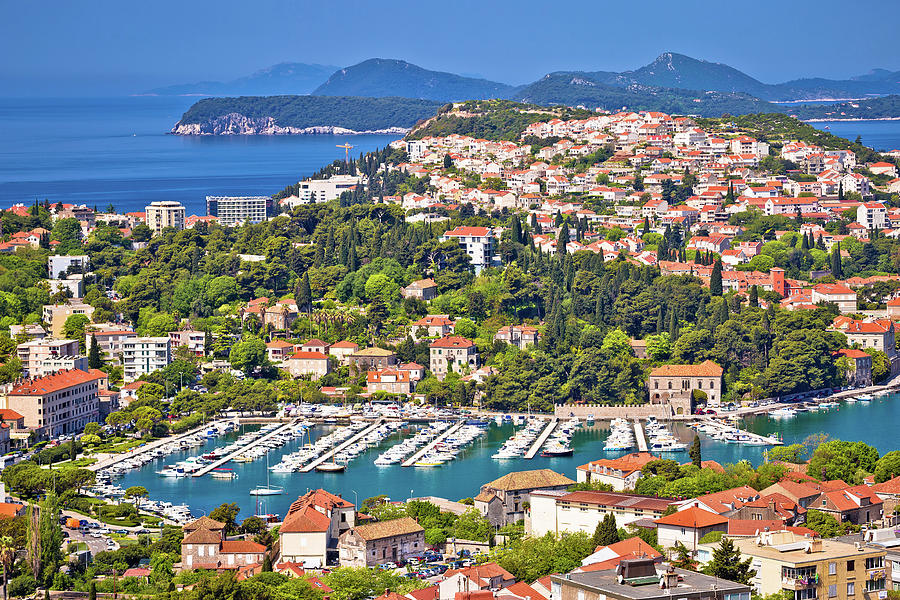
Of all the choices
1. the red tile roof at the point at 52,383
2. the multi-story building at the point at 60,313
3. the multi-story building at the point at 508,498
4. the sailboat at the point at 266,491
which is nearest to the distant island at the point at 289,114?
the multi-story building at the point at 60,313

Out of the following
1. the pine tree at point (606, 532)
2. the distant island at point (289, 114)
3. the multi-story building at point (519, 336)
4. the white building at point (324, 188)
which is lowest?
the multi-story building at point (519, 336)

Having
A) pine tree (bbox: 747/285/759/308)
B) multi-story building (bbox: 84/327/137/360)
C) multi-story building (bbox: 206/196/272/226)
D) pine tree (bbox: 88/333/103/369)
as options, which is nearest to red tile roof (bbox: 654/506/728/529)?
pine tree (bbox: 88/333/103/369)

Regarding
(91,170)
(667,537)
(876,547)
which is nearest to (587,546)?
(667,537)

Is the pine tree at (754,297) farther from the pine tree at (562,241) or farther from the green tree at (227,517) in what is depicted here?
the green tree at (227,517)

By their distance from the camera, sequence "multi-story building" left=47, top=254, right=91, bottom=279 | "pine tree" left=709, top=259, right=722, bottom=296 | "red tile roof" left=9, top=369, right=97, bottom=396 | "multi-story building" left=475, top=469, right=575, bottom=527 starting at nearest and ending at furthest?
"multi-story building" left=475, top=469, right=575, bottom=527, "red tile roof" left=9, top=369, right=97, bottom=396, "pine tree" left=709, top=259, right=722, bottom=296, "multi-story building" left=47, top=254, right=91, bottom=279

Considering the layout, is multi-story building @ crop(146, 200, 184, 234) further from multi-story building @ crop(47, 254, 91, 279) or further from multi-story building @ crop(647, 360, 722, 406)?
multi-story building @ crop(647, 360, 722, 406)

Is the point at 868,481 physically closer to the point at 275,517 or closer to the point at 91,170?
the point at 275,517
